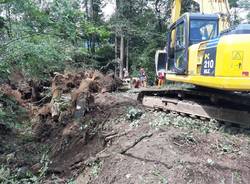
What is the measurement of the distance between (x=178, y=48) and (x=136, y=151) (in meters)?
3.87

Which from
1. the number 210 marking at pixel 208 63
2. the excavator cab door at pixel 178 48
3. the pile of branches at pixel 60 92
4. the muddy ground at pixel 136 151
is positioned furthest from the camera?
the pile of branches at pixel 60 92

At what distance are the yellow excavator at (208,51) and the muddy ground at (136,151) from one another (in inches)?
37.4

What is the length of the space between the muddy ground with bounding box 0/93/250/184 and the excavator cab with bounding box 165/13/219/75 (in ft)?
4.14

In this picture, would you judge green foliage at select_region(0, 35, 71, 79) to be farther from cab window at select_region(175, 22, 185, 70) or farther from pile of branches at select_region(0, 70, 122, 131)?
cab window at select_region(175, 22, 185, 70)

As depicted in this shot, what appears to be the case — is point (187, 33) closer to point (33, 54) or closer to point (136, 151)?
point (33, 54)

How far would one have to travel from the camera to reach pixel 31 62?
8.95 metres

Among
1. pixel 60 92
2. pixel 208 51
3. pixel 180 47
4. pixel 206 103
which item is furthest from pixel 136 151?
pixel 60 92

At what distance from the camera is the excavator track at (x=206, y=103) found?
8445 mm

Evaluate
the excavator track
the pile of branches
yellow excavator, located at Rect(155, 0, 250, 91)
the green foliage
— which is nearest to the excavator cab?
yellow excavator, located at Rect(155, 0, 250, 91)

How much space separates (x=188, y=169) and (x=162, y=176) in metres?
0.38

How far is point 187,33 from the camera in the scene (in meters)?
9.53

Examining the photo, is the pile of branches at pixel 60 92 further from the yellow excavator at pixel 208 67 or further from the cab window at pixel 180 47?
the cab window at pixel 180 47

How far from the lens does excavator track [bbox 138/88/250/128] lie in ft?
27.7

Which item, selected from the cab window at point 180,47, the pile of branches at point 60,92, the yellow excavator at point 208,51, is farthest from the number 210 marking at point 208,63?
the pile of branches at point 60,92
